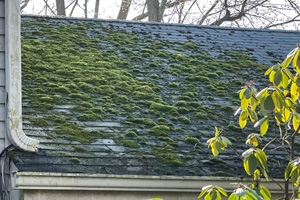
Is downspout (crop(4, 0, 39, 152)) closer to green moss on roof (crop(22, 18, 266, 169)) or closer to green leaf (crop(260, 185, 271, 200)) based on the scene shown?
green moss on roof (crop(22, 18, 266, 169))

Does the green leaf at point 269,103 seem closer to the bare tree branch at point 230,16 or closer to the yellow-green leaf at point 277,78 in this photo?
the yellow-green leaf at point 277,78

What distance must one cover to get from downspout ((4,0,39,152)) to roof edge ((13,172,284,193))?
1.57ft

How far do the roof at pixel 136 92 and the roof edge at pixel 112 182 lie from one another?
11 cm

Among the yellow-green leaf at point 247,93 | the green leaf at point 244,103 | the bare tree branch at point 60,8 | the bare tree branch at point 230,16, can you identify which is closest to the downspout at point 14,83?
the green leaf at point 244,103

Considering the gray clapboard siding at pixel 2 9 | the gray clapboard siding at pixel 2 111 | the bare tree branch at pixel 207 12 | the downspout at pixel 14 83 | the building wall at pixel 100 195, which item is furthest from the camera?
the bare tree branch at pixel 207 12

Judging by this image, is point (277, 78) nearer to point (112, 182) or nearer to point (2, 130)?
point (112, 182)

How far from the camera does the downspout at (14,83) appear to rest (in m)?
5.49

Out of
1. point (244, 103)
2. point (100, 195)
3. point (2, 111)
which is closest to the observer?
point (244, 103)

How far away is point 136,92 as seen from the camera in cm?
756

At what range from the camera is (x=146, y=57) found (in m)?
8.89

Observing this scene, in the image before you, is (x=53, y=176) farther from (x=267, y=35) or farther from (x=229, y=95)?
(x=267, y=35)

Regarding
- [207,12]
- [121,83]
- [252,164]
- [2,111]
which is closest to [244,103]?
[252,164]

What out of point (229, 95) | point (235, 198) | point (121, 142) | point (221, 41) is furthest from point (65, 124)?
point (221, 41)

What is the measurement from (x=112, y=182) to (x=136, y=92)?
238cm
